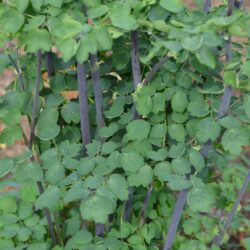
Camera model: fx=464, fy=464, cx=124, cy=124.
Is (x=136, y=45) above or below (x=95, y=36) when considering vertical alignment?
below

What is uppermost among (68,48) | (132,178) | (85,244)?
(68,48)

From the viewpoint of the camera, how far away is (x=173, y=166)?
1.09 meters

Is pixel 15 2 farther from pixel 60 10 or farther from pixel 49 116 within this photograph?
pixel 49 116

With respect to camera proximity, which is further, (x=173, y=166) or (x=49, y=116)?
(x=49, y=116)

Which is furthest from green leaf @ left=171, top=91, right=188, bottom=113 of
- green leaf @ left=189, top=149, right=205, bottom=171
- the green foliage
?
green leaf @ left=189, top=149, right=205, bottom=171

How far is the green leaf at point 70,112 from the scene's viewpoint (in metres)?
1.20

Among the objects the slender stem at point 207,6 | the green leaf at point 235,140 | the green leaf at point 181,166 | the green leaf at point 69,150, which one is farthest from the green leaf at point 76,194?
the slender stem at point 207,6

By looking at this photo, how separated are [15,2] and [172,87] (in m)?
0.42

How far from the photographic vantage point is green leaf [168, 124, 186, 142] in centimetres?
114

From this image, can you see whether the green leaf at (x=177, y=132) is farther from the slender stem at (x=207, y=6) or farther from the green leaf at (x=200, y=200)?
the slender stem at (x=207, y=6)

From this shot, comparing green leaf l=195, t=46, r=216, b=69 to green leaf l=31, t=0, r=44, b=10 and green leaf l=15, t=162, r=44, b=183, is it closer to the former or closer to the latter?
green leaf l=31, t=0, r=44, b=10

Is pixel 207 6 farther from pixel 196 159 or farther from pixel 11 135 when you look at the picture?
A: pixel 11 135

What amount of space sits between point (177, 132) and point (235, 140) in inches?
6.4

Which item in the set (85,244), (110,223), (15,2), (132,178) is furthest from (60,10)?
(110,223)
